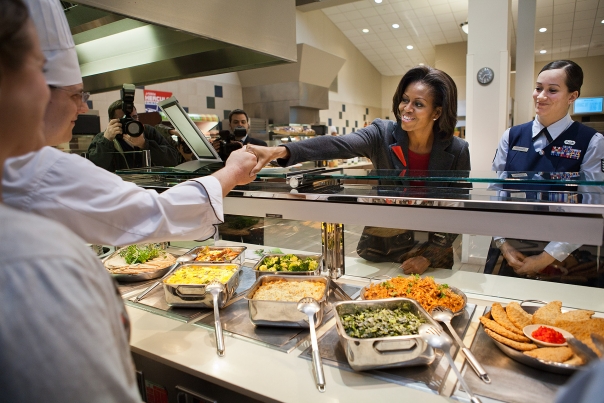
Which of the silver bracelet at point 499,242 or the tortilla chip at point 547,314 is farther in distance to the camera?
the silver bracelet at point 499,242

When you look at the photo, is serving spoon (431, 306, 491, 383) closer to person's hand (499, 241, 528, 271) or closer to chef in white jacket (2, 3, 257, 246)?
person's hand (499, 241, 528, 271)

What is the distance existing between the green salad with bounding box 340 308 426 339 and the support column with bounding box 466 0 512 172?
3609 millimetres

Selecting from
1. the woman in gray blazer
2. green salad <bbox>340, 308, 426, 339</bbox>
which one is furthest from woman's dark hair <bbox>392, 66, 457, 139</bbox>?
green salad <bbox>340, 308, 426, 339</bbox>

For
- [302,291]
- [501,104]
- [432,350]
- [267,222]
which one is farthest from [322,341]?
Result: [501,104]

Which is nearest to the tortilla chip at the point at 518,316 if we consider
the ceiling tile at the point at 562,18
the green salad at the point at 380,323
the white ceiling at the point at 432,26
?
the green salad at the point at 380,323

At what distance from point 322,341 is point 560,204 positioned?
84cm

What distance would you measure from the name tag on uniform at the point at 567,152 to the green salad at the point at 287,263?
1.61m

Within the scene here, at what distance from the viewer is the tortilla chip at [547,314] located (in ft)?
4.20

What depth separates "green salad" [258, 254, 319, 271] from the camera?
179cm

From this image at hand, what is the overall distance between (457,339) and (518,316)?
26cm

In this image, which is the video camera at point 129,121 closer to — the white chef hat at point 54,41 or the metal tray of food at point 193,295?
the white chef hat at point 54,41

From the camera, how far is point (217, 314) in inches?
59.0

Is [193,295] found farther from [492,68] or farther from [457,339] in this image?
[492,68]

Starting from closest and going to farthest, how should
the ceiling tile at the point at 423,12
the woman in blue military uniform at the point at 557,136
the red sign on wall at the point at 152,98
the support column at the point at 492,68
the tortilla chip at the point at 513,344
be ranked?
the tortilla chip at the point at 513,344 < the woman in blue military uniform at the point at 557,136 < the support column at the point at 492,68 < the red sign on wall at the point at 152,98 < the ceiling tile at the point at 423,12
